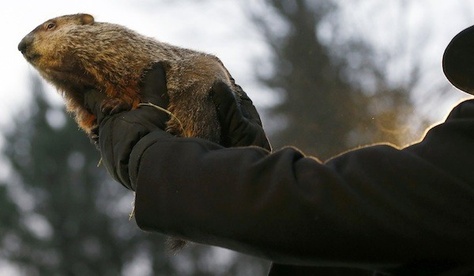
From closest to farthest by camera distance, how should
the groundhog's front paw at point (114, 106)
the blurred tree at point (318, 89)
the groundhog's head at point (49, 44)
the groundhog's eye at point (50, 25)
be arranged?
the groundhog's front paw at point (114, 106)
the groundhog's head at point (49, 44)
the groundhog's eye at point (50, 25)
the blurred tree at point (318, 89)

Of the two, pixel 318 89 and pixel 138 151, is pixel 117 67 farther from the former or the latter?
pixel 318 89

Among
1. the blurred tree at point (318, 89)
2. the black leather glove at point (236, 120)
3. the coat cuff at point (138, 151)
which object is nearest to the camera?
the coat cuff at point (138, 151)

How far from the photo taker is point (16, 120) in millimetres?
25781

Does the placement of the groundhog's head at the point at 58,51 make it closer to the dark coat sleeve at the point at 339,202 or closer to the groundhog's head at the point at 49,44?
the groundhog's head at the point at 49,44

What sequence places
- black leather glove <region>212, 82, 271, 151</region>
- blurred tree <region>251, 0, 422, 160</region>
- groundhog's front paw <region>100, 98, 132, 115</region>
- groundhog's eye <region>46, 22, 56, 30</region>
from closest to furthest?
groundhog's front paw <region>100, 98, 132, 115</region> → black leather glove <region>212, 82, 271, 151</region> → groundhog's eye <region>46, 22, 56, 30</region> → blurred tree <region>251, 0, 422, 160</region>

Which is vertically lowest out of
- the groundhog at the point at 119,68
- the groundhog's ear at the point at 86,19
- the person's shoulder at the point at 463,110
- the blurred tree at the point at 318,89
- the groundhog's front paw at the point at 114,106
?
the groundhog's front paw at the point at 114,106

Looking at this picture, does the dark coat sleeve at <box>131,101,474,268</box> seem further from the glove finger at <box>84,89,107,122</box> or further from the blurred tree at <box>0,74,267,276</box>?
the blurred tree at <box>0,74,267,276</box>

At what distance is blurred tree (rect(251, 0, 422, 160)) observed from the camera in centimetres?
1470

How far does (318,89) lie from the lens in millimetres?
17016

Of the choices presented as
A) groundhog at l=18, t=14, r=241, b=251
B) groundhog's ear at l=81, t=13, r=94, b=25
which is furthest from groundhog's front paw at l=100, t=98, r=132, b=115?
groundhog's ear at l=81, t=13, r=94, b=25

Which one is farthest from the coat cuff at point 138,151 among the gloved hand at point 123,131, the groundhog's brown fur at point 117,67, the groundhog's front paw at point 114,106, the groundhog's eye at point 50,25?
the groundhog's eye at point 50,25

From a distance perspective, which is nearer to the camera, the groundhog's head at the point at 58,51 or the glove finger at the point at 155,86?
the glove finger at the point at 155,86

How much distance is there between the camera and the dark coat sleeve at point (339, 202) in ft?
5.56

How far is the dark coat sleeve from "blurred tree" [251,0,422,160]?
11.5 meters
